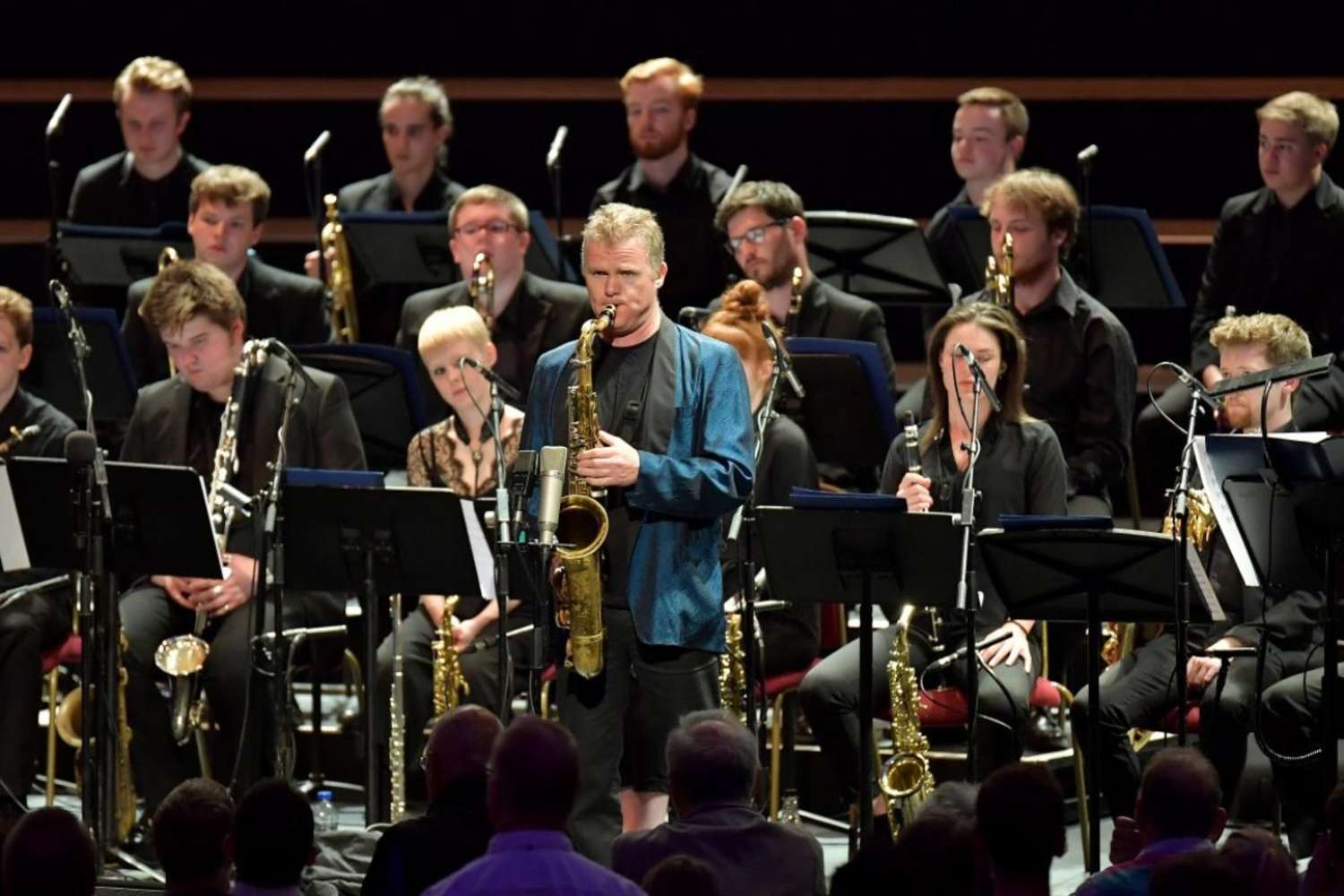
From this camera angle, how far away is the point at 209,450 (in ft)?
22.9

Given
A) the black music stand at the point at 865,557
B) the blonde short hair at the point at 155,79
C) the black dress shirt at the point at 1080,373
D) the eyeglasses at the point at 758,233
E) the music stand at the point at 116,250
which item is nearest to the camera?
the black music stand at the point at 865,557

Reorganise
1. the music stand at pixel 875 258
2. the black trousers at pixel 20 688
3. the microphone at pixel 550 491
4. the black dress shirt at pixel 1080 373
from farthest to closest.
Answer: the music stand at pixel 875 258, the black dress shirt at pixel 1080 373, the black trousers at pixel 20 688, the microphone at pixel 550 491

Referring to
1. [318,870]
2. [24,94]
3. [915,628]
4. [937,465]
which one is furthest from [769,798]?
[24,94]

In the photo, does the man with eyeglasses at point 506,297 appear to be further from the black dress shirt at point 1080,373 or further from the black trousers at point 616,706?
the black trousers at point 616,706

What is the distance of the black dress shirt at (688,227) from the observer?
8.86 m

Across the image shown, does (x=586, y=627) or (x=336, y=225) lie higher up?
(x=336, y=225)

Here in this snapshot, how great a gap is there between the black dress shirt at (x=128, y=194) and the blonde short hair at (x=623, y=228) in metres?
4.34

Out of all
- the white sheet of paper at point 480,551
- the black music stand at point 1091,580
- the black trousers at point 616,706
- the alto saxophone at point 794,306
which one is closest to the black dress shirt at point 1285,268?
the alto saxophone at point 794,306

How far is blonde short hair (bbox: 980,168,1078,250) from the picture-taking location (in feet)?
24.6

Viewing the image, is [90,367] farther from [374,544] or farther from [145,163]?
[145,163]

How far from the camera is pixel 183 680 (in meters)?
6.74

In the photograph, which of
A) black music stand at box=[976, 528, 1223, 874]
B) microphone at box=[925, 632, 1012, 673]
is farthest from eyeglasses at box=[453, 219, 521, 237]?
black music stand at box=[976, 528, 1223, 874]

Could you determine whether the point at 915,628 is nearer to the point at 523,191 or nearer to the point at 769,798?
the point at 769,798

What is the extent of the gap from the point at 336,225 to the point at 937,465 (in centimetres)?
308
